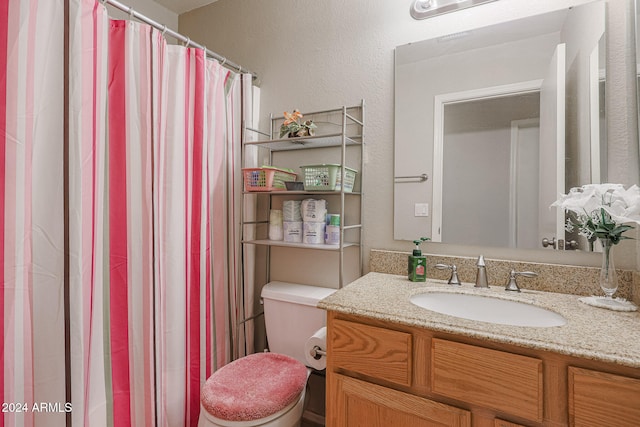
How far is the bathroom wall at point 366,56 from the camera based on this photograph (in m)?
1.12

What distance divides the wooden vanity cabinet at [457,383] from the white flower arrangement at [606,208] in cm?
49

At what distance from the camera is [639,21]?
1056 millimetres

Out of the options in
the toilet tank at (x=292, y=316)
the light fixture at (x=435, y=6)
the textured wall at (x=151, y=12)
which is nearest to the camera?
the light fixture at (x=435, y=6)

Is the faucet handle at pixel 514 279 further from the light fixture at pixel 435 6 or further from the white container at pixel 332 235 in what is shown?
the light fixture at pixel 435 6

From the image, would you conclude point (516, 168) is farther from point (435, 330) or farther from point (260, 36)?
point (260, 36)

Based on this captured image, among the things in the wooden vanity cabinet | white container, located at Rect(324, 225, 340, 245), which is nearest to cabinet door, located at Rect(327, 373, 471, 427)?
the wooden vanity cabinet

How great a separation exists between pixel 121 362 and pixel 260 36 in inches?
70.8

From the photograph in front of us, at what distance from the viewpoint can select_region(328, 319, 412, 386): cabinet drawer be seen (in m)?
0.91

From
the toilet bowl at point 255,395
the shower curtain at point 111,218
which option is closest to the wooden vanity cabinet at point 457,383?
the toilet bowl at point 255,395

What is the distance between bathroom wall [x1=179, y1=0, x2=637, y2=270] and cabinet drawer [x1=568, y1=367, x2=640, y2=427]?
0.59 metres

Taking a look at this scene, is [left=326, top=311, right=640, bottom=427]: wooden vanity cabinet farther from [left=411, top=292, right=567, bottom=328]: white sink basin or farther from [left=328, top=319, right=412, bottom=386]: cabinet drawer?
[left=411, top=292, right=567, bottom=328]: white sink basin

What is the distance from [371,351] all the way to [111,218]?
1089mm

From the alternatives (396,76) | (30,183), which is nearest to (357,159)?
(396,76)

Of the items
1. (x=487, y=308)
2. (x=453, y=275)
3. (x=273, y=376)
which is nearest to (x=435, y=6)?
(x=453, y=275)
